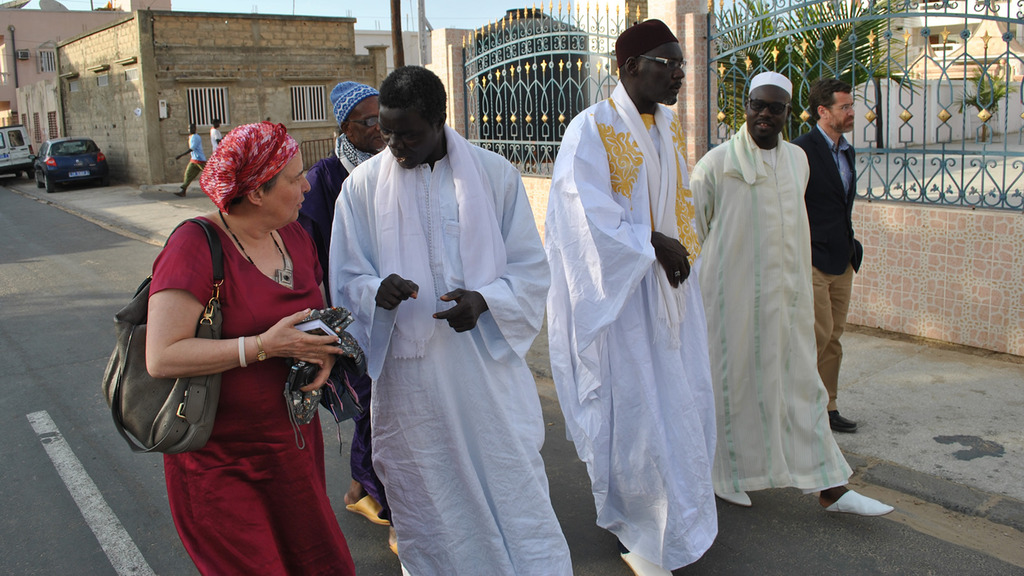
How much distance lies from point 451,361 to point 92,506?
2513 mm

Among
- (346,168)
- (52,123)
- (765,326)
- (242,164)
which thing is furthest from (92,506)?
(52,123)

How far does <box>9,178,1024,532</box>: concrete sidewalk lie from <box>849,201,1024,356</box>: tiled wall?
0.14 meters

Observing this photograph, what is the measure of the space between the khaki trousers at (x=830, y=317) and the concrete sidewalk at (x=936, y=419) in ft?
1.26

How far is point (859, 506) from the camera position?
148 inches

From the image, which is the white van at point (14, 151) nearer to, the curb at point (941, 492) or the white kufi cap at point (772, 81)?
the white kufi cap at point (772, 81)

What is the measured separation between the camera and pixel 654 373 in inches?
138

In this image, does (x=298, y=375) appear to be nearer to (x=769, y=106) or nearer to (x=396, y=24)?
(x=769, y=106)

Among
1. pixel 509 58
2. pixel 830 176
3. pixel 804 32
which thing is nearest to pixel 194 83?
pixel 509 58

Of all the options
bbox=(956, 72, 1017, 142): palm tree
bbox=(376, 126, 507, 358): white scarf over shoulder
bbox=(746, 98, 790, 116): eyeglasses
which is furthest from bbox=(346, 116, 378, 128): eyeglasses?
bbox=(956, 72, 1017, 142): palm tree

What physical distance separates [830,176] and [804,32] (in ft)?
9.11

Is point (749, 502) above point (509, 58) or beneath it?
beneath

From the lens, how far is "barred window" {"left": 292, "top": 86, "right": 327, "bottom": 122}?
27.8 metres

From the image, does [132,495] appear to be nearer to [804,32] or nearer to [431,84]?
[431,84]

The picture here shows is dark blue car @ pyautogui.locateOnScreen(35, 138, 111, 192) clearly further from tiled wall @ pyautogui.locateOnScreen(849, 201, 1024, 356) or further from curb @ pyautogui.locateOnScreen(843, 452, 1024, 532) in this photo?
curb @ pyautogui.locateOnScreen(843, 452, 1024, 532)
